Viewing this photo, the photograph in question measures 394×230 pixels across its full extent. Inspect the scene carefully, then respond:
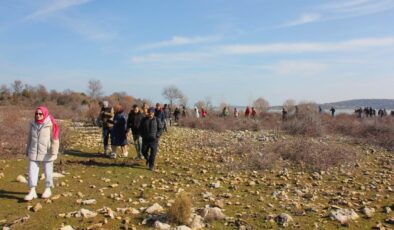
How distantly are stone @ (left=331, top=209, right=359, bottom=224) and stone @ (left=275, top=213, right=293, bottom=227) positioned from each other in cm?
92

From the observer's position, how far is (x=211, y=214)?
285 inches

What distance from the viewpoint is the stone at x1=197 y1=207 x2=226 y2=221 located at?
715cm

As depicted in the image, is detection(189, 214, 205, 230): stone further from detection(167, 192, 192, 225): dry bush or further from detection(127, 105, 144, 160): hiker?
detection(127, 105, 144, 160): hiker

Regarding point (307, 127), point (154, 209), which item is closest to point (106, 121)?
point (154, 209)

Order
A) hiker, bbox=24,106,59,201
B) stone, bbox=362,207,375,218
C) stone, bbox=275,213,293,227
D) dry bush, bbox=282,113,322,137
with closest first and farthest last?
stone, bbox=275,213,293,227
hiker, bbox=24,106,59,201
stone, bbox=362,207,375,218
dry bush, bbox=282,113,322,137

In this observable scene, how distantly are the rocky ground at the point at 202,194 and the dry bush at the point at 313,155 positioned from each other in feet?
1.16

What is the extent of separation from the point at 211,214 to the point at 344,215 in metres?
2.58

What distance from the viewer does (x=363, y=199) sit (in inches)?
363

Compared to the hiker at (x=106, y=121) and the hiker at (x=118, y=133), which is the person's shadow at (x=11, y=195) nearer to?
the hiker at (x=118, y=133)

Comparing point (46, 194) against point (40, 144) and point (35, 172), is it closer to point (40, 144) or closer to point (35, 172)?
point (35, 172)

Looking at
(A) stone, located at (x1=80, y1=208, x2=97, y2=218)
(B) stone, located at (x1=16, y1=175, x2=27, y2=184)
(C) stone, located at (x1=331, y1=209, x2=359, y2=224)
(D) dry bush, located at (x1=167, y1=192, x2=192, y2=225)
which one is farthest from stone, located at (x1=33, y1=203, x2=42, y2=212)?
(C) stone, located at (x1=331, y1=209, x2=359, y2=224)

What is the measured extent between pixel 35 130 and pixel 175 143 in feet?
35.1

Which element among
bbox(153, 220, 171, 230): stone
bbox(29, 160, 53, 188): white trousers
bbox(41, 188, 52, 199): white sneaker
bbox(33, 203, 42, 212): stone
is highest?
bbox(29, 160, 53, 188): white trousers

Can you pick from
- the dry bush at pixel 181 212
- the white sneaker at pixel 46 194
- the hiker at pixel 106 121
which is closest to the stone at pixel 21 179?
the white sneaker at pixel 46 194
